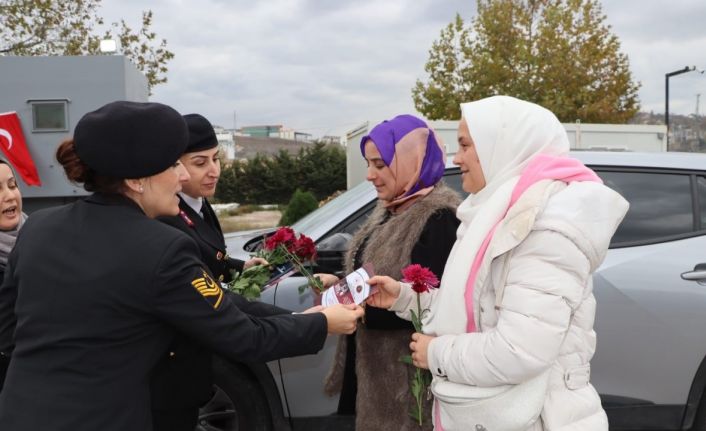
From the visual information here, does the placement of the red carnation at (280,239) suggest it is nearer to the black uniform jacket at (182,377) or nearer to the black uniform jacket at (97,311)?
the black uniform jacket at (182,377)

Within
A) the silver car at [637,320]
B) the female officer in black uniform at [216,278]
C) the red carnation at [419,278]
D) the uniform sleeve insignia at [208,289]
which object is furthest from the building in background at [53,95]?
the uniform sleeve insignia at [208,289]

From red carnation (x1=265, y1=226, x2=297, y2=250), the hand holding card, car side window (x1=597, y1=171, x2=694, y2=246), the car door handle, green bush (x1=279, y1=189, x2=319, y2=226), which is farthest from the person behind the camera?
green bush (x1=279, y1=189, x2=319, y2=226)

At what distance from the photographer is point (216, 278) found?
2533mm

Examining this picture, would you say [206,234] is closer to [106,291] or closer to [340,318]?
[340,318]

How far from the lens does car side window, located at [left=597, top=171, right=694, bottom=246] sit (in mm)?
3406

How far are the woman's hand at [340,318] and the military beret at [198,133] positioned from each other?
953mm

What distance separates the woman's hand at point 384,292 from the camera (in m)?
2.19

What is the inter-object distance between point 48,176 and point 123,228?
861 centimetres

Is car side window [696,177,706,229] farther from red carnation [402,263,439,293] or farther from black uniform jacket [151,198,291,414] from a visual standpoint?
black uniform jacket [151,198,291,414]

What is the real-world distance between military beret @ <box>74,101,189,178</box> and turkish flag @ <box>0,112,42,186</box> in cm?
843

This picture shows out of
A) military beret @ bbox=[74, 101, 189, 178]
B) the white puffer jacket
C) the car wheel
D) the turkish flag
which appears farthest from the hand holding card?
the turkish flag

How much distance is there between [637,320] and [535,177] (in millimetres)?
1883

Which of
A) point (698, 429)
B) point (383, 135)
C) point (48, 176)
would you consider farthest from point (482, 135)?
point (48, 176)

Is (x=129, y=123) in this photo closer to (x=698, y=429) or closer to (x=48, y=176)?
(x=698, y=429)
